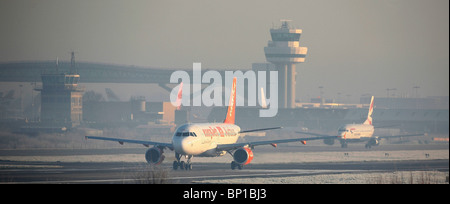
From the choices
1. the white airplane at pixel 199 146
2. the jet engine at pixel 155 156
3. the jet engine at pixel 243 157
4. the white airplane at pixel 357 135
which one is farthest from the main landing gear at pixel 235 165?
the white airplane at pixel 357 135

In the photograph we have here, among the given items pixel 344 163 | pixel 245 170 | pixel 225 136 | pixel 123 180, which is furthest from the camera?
pixel 344 163

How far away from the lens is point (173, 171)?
203 feet

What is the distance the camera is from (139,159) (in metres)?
78.1

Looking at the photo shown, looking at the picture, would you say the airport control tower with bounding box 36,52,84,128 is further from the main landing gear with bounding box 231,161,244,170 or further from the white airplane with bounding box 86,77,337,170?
the main landing gear with bounding box 231,161,244,170

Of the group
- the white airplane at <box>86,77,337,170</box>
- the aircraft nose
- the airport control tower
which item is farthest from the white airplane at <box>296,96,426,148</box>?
the airport control tower

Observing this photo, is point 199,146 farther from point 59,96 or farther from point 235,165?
point 59,96

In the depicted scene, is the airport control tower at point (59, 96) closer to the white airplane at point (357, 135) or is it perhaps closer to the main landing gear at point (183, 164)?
the white airplane at point (357, 135)

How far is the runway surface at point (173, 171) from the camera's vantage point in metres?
51.4

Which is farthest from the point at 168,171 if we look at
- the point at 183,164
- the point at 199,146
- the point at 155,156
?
the point at 155,156

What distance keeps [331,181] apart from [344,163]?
22933 millimetres

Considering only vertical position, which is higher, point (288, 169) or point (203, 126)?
point (203, 126)

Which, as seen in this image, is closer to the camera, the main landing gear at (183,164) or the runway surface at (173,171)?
Result: the runway surface at (173,171)
